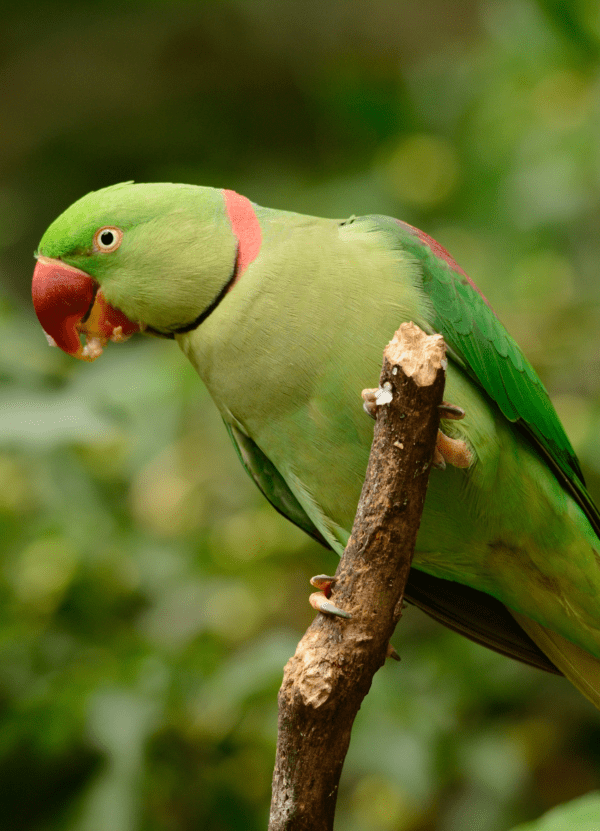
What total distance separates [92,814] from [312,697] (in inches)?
48.3

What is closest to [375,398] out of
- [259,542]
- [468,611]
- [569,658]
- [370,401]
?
[370,401]

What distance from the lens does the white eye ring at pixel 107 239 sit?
1.99 meters

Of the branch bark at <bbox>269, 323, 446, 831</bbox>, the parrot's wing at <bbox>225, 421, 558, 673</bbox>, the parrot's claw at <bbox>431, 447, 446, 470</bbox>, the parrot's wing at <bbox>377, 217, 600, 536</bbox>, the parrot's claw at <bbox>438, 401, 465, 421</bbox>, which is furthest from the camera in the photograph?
the parrot's wing at <bbox>225, 421, 558, 673</bbox>

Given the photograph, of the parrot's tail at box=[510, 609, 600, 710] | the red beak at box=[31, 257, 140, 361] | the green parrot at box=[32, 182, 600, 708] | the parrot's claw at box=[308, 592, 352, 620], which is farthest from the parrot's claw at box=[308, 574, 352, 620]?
the parrot's tail at box=[510, 609, 600, 710]

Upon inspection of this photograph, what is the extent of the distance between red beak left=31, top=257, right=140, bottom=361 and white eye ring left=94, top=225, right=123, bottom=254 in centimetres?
9

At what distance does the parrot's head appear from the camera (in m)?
1.97

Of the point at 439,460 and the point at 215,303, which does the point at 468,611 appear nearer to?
the point at 439,460

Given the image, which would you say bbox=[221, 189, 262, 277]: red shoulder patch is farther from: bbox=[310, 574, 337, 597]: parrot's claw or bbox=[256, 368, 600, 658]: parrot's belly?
bbox=[310, 574, 337, 597]: parrot's claw

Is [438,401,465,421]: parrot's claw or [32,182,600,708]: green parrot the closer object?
[438,401,465,421]: parrot's claw

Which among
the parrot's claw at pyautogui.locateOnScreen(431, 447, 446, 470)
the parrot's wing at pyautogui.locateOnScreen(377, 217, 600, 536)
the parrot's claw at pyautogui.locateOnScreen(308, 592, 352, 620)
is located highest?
the parrot's wing at pyautogui.locateOnScreen(377, 217, 600, 536)

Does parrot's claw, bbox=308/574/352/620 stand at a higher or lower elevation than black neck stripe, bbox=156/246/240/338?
lower

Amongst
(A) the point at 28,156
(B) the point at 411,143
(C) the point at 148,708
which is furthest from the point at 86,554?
(A) the point at 28,156

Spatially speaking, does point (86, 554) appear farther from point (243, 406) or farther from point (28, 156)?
point (28, 156)

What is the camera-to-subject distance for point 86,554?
→ 9.68 feet
